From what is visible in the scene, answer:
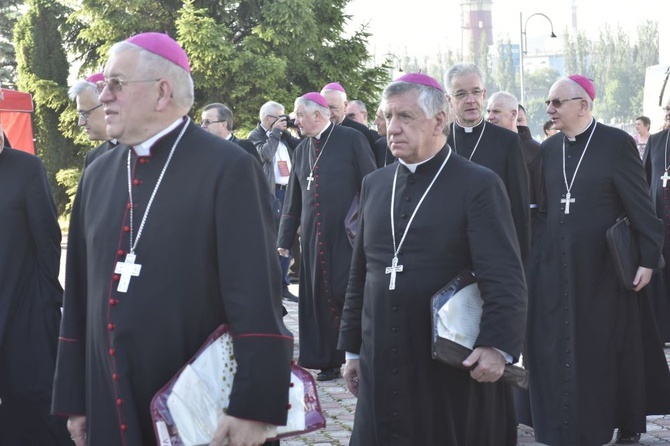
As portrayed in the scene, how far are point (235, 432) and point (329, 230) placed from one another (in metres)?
5.46

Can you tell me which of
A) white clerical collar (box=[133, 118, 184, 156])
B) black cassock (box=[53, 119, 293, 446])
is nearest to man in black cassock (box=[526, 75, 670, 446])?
black cassock (box=[53, 119, 293, 446])

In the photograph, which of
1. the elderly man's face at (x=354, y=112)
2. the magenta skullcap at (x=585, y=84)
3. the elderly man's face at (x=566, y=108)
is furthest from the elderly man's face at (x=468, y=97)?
the elderly man's face at (x=354, y=112)

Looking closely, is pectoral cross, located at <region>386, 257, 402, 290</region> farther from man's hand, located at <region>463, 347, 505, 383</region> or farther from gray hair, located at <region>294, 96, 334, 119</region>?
gray hair, located at <region>294, 96, 334, 119</region>

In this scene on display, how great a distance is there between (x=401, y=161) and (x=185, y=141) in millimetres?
1228

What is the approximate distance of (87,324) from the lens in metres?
3.54

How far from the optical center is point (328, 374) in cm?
862

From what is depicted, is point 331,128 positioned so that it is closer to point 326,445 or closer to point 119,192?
point 326,445

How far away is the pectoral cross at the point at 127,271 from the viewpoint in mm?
3346

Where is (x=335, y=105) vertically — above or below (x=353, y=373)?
above

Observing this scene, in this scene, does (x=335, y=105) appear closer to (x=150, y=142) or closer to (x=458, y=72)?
(x=458, y=72)

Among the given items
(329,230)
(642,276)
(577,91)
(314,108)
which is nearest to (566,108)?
(577,91)

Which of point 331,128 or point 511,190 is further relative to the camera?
point 331,128

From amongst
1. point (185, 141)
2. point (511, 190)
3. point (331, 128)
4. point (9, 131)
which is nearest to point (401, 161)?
point (185, 141)

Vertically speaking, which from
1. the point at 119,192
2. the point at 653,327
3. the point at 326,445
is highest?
the point at 119,192
